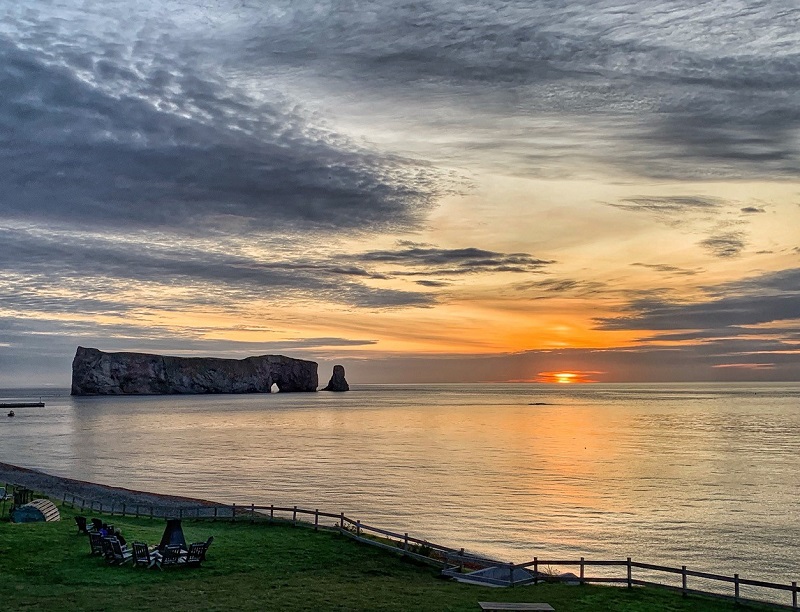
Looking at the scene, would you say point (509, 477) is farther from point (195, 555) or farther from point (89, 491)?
point (195, 555)

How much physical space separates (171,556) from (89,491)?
37.1 meters

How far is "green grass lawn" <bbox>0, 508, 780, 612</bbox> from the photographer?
19234 millimetres

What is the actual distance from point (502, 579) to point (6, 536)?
56.7ft

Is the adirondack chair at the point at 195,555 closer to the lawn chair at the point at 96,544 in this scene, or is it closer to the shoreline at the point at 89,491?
the lawn chair at the point at 96,544

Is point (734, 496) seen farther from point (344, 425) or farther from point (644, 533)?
point (344, 425)

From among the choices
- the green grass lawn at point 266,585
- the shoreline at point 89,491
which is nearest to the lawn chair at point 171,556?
the green grass lawn at point 266,585

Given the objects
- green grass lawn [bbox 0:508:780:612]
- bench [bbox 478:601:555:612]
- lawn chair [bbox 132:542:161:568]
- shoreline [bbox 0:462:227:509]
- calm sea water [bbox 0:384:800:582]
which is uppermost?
bench [bbox 478:601:555:612]

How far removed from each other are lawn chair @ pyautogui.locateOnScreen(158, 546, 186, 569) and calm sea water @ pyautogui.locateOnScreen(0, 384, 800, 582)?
17610mm

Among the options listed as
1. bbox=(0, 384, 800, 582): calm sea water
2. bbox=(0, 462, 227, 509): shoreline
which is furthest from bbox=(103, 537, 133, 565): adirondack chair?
bbox=(0, 462, 227, 509): shoreline

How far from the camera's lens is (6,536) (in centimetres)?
2616

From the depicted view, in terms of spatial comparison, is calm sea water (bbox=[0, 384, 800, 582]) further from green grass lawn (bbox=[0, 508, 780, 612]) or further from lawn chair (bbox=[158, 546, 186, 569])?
lawn chair (bbox=[158, 546, 186, 569])

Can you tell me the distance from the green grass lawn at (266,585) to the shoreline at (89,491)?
70.4ft

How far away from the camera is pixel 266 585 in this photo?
69.8ft

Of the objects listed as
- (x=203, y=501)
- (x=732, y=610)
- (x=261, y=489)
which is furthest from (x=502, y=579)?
(x=261, y=489)
